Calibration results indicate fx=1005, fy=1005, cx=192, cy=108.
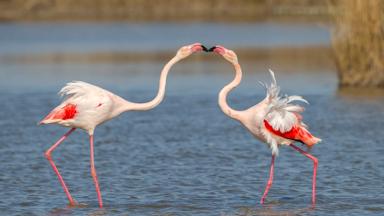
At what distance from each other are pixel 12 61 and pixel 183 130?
13119 mm

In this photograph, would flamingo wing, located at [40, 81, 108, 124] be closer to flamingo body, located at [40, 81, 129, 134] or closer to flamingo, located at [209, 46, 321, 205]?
flamingo body, located at [40, 81, 129, 134]

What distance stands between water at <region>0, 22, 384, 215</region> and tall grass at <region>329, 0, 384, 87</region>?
68 centimetres

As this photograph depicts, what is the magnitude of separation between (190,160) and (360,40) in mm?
6706

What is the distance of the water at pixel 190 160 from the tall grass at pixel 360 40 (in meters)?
0.68

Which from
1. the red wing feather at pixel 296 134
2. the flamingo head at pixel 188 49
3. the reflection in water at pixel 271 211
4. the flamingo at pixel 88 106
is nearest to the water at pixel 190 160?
the reflection in water at pixel 271 211

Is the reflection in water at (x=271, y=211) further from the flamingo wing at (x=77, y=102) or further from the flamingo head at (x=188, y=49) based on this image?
the flamingo wing at (x=77, y=102)

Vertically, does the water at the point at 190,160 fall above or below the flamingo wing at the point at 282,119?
below

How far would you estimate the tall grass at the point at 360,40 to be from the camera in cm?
1766

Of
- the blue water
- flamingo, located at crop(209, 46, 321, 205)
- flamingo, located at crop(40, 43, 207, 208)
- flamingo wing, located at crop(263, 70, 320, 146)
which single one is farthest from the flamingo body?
the blue water

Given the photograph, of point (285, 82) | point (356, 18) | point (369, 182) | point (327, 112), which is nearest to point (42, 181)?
point (369, 182)

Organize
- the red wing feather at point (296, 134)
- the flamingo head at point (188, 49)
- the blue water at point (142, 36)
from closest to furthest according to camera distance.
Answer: the flamingo head at point (188, 49) → the red wing feather at point (296, 134) → the blue water at point (142, 36)

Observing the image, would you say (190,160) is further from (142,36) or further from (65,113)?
(142,36)

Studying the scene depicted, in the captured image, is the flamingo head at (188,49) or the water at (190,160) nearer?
the flamingo head at (188,49)

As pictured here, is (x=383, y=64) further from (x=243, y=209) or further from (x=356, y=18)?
(x=243, y=209)
